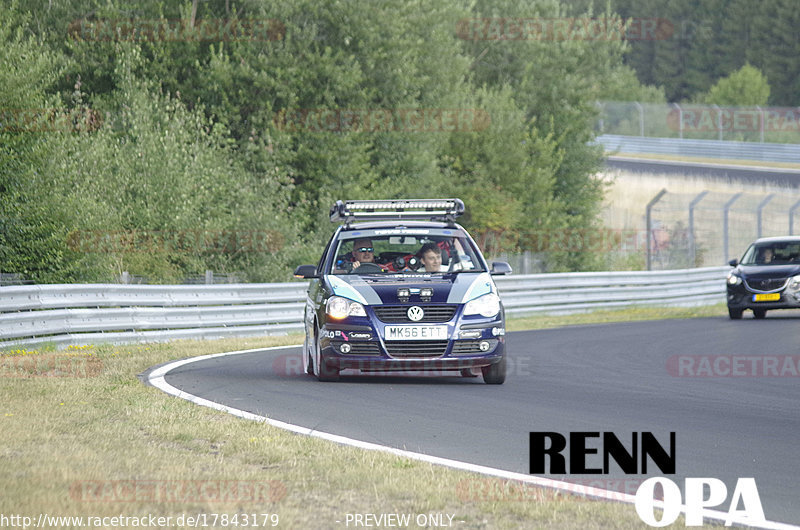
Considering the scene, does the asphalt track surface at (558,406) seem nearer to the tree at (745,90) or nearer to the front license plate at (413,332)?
the front license plate at (413,332)

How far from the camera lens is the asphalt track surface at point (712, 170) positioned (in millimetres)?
54094

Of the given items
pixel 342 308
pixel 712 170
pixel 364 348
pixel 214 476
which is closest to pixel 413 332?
pixel 364 348

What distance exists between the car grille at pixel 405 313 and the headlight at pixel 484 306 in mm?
211

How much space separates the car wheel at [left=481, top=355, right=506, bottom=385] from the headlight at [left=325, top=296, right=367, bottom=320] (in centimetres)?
134

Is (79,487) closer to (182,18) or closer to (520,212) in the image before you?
(182,18)

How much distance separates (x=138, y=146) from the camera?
26672mm

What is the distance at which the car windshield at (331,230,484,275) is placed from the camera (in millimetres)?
12117

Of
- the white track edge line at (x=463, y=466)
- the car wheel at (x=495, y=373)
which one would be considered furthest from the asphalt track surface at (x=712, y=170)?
the white track edge line at (x=463, y=466)

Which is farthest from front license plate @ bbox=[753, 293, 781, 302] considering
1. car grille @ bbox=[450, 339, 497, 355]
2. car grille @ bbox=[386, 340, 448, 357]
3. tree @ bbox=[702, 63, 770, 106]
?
tree @ bbox=[702, 63, 770, 106]

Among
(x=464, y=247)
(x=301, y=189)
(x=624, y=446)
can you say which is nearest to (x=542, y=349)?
(x=464, y=247)

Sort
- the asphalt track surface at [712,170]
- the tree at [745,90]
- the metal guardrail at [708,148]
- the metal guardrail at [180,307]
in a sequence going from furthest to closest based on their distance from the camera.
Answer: the tree at [745,90]
the metal guardrail at [708,148]
the asphalt track surface at [712,170]
the metal guardrail at [180,307]

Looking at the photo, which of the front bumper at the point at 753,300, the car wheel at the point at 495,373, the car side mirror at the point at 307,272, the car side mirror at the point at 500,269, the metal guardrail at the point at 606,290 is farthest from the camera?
the metal guardrail at the point at 606,290

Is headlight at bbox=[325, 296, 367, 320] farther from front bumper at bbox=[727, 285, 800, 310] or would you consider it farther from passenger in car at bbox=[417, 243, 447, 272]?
front bumper at bbox=[727, 285, 800, 310]

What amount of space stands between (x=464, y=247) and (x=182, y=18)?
22.3 m
